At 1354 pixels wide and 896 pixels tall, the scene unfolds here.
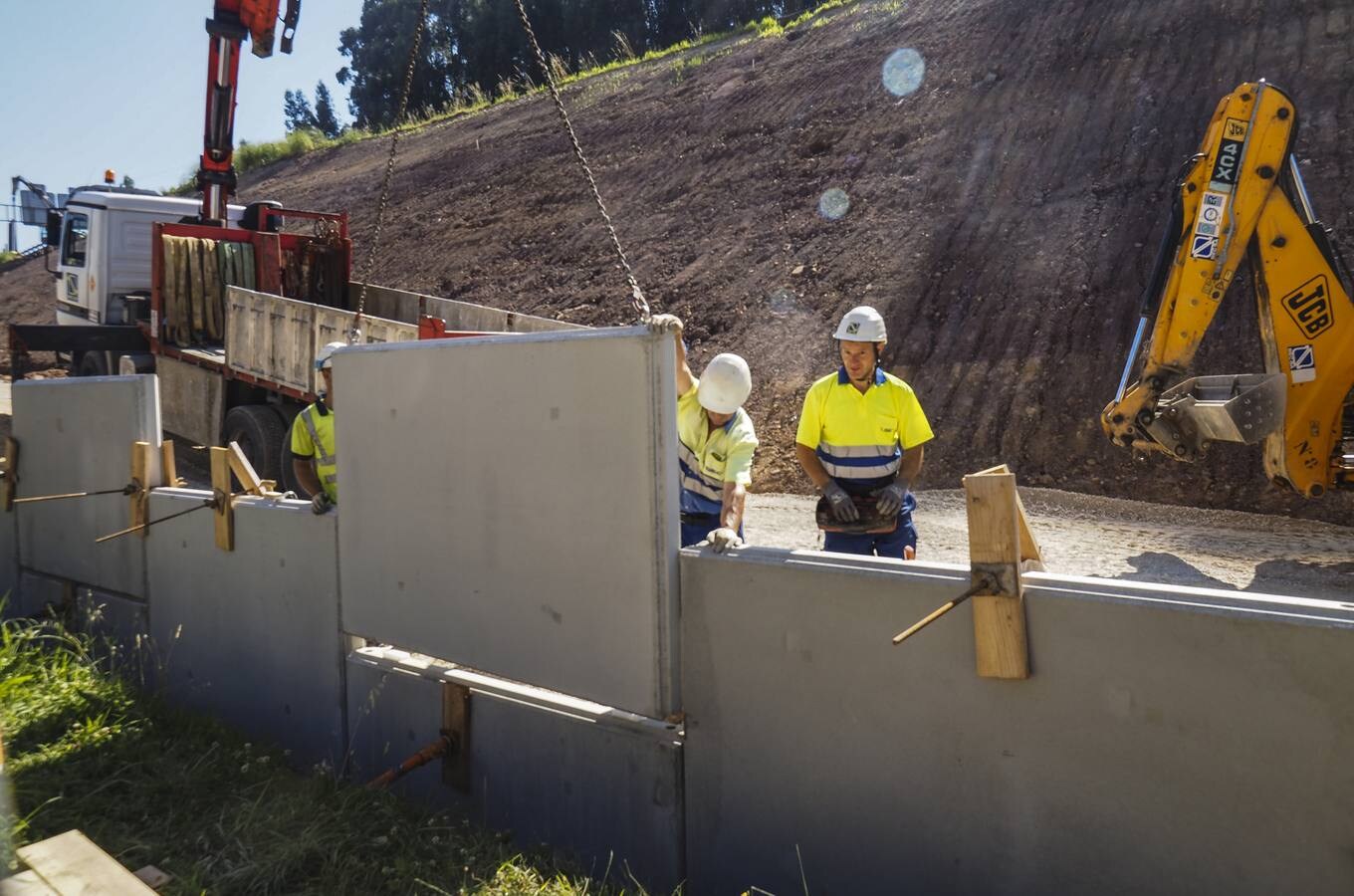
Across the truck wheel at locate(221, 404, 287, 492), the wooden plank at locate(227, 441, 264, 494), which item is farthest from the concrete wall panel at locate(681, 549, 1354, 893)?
the truck wheel at locate(221, 404, 287, 492)

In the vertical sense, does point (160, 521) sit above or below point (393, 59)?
below

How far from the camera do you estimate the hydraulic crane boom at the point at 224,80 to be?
12.6 metres

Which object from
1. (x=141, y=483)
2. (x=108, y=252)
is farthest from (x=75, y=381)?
(x=108, y=252)

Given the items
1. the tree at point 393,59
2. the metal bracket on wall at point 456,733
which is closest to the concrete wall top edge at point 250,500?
the metal bracket on wall at point 456,733

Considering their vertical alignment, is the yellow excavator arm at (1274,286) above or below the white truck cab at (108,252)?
below

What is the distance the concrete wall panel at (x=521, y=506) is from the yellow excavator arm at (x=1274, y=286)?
5352mm

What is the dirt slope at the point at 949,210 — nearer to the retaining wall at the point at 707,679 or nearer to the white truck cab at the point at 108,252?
the white truck cab at the point at 108,252

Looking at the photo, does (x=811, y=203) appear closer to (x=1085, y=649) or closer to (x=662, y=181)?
(x=662, y=181)

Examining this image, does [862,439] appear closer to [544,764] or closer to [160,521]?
[544,764]

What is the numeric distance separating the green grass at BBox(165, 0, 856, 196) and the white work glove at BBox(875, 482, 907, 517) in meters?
20.4

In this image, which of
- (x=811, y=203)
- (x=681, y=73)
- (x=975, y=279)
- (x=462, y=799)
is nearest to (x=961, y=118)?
(x=811, y=203)

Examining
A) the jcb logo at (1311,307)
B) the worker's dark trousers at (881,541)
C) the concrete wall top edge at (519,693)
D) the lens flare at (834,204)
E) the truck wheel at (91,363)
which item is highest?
the lens flare at (834,204)

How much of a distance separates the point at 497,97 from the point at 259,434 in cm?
2866

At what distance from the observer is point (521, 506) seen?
3.78m
